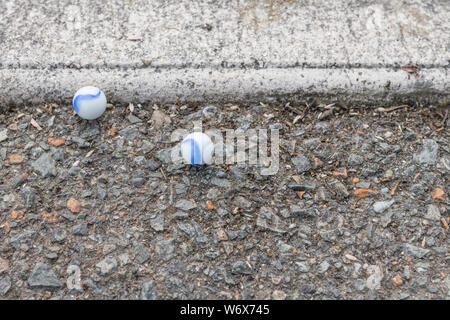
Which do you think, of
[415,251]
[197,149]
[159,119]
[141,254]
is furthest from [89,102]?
[415,251]

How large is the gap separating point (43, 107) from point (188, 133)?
775 millimetres

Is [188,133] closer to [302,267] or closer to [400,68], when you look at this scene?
[302,267]

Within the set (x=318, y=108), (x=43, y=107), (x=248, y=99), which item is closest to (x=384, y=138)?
(x=318, y=108)

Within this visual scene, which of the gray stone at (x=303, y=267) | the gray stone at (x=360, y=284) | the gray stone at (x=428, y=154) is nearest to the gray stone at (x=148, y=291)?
the gray stone at (x=303, y=267)

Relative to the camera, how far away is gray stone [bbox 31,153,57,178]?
2201mm

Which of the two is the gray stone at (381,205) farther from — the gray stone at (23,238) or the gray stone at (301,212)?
the gray stone at (23,238)

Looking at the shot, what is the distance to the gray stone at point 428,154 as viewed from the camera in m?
2.30

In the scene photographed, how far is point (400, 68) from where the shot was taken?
8.30 ft

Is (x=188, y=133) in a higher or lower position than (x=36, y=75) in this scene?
lower

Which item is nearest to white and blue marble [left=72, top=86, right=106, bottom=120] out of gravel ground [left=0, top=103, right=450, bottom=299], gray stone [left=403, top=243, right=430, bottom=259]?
gravel ground [left=0, top=103, right=450, bottom=299]

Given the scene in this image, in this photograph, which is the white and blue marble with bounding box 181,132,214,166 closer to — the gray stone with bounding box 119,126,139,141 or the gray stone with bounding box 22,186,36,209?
the gray stone with bounding box 119,126,139,141

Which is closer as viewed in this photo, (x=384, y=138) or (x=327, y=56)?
(x=384, y=138)
